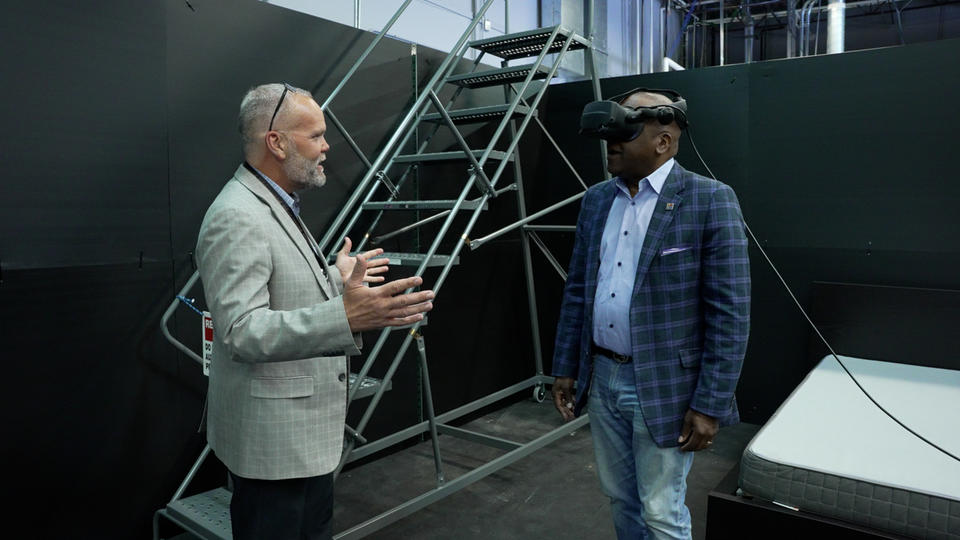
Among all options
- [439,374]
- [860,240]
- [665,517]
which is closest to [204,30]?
[439,374]

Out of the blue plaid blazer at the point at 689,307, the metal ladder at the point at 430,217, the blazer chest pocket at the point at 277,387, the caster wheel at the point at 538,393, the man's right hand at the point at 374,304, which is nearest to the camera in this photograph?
the man's right hand at the point at 374,304

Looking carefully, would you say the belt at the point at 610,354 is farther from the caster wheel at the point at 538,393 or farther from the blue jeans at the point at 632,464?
the caster wheel at the point at 538,393

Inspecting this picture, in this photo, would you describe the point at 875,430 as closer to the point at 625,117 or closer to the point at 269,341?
the point at 625,117

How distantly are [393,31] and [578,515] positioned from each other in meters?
2.83

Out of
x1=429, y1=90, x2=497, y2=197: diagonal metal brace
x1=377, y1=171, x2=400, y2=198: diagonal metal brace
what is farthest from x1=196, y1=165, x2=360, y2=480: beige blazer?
x1=377, y1=171, x2=400, y2=198: diagonal metal brace

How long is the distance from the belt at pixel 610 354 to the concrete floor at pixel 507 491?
3.58 ft

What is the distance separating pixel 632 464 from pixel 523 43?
7.20ft

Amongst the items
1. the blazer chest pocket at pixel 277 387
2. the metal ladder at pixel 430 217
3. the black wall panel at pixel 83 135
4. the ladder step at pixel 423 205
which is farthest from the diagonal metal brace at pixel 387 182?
the blazer chest pocket at pixel 277 387

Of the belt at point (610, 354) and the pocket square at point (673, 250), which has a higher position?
the pocket square at point (673, 250)

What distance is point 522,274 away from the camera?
4.29 m

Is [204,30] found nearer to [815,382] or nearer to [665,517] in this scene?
[665,517]

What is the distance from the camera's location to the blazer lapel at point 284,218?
4.41ft

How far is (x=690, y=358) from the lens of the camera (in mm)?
1604

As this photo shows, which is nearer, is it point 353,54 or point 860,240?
point 353,54
